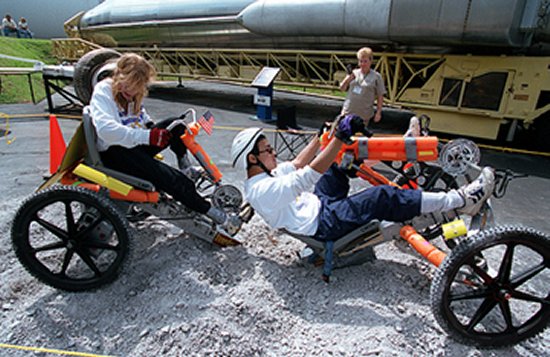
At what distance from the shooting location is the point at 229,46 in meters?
10.8

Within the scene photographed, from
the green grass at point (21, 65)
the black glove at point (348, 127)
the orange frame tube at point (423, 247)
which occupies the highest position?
the black glove at point (348, 127)

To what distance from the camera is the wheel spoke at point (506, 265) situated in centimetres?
205

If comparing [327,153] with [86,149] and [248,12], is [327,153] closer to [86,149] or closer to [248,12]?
[86,149]

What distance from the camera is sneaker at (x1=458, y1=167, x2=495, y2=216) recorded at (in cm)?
229

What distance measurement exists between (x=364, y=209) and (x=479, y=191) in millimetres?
762

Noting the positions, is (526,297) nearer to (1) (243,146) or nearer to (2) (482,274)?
(2) (482,274)

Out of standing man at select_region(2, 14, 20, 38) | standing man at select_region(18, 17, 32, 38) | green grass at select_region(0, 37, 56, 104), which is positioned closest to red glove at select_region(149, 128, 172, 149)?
green grass at select_region(0, 37, 56, 104)

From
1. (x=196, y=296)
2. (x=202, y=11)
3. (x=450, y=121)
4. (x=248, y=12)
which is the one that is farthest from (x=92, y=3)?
(x=196, y=296)

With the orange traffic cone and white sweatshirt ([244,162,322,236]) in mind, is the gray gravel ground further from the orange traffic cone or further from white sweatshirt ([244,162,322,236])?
the orange traffic cone

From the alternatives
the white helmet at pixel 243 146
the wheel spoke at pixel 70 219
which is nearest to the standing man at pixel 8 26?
the wheel spoke at pixel 70 219

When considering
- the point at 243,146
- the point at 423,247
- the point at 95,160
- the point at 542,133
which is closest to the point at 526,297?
the point at 423,247

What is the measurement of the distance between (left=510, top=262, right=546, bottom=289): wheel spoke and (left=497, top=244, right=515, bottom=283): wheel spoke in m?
0.06

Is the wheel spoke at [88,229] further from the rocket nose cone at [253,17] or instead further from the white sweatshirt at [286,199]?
the rocket nose cone at [253,17]

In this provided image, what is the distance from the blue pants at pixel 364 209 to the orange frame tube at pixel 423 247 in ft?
0.43
